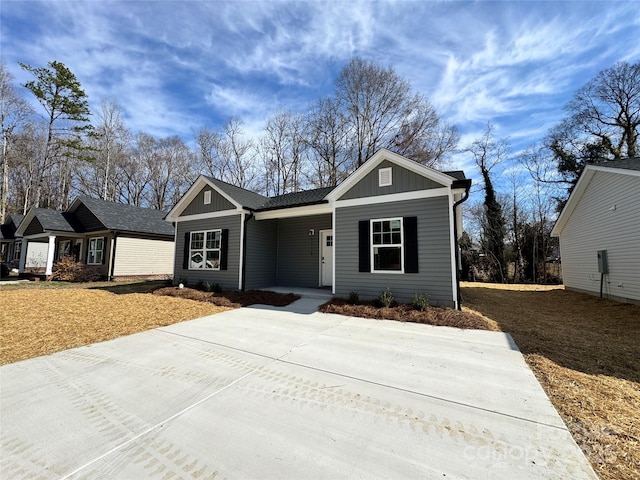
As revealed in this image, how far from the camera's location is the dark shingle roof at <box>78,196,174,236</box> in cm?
1432

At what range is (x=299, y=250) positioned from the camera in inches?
431

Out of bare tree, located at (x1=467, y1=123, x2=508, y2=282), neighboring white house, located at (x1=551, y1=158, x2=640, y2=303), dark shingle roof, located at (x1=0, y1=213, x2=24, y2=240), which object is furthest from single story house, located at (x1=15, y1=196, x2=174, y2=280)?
bare tree, located at (x1=467, y1=123, x2=508, y2=282)

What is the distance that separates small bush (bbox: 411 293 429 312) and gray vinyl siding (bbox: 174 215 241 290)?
6.14m

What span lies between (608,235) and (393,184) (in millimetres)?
7535

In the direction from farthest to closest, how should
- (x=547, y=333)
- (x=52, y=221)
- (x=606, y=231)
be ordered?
1. (x=52, y=221)
2. (x=606, y=231)
3. (x=547, y=333)

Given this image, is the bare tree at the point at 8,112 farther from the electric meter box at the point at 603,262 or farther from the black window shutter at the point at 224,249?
the electric meter box at the point at 603,262

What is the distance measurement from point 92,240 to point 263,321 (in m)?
15.2

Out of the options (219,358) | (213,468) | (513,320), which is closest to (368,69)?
(513,320)

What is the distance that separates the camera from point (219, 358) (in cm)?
390

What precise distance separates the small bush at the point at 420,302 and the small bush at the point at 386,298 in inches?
22.7

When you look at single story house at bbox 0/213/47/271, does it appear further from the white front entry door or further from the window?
the white front entry door

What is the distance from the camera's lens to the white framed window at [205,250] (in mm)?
10625

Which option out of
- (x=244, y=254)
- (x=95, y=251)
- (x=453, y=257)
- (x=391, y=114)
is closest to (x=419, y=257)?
(x=453, y=257)

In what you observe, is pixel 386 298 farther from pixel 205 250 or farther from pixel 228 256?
pixel 205 250
